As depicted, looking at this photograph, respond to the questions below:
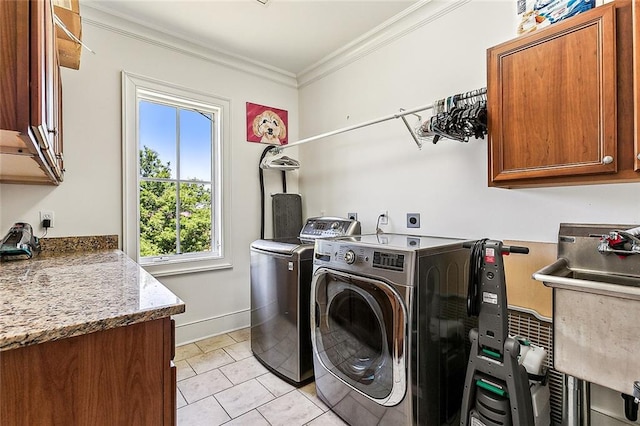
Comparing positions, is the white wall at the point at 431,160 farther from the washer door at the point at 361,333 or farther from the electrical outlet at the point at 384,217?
the washer door at the point at 361,333

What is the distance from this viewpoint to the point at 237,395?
6.42ft

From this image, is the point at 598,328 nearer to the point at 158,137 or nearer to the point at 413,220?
the point at 413,220

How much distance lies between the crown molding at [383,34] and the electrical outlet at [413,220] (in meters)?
1.46

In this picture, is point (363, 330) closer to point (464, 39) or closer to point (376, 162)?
point (376, 162)

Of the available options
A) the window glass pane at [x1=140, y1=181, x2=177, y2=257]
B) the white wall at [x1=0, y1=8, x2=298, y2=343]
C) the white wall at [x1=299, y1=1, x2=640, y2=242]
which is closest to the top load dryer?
the white wall at [x1=299, y1=1, x2=640, y2=242]

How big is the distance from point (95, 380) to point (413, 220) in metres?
2.04

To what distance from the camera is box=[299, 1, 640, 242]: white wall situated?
164cm

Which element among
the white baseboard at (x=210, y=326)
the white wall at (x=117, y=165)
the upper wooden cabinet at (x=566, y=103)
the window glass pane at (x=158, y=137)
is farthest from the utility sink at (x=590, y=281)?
the window glass pane at (x=158, y=137)

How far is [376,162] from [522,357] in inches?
66.7

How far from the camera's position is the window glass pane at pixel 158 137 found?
104 inches

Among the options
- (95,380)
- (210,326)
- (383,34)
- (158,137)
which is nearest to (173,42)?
(158,137)

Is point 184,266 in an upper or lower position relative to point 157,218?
lower

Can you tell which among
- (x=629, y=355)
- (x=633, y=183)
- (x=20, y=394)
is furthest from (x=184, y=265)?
→ (x=633, y=183)

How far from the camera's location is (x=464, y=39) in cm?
199
